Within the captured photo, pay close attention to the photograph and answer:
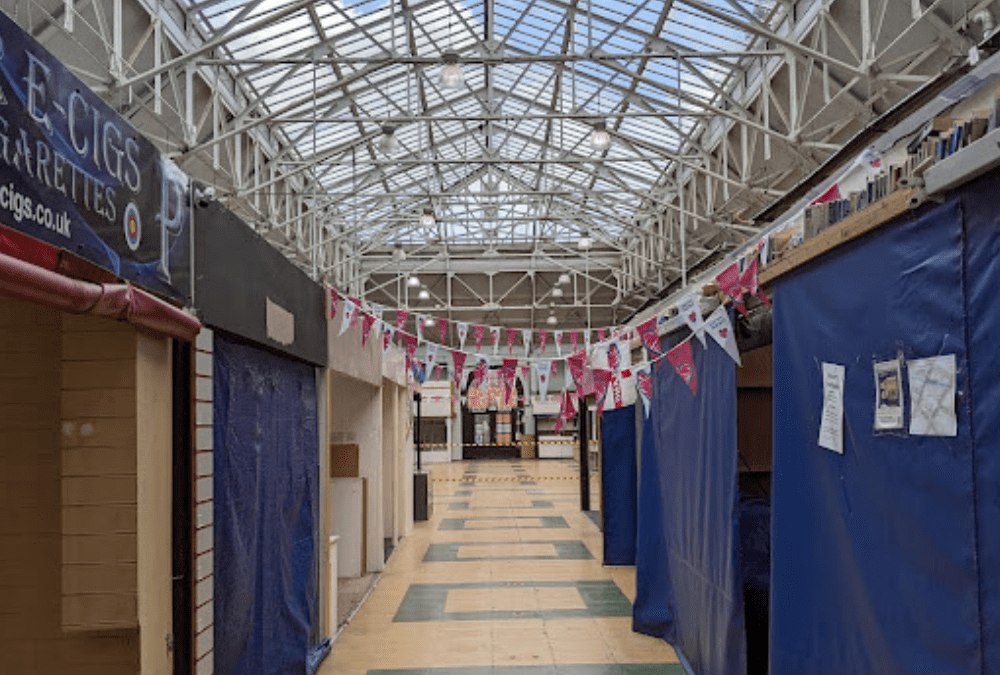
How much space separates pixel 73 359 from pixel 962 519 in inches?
119

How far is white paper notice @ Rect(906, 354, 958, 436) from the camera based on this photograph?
8.30ft

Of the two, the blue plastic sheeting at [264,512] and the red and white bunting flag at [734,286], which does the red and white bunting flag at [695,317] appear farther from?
the blue plastic sheeting at [264,512]

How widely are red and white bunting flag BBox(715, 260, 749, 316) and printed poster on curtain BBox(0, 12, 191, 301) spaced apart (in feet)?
8.84

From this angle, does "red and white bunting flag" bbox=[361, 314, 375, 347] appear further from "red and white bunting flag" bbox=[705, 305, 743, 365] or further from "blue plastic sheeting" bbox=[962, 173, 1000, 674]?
"blue plastic sheeting" bbox=[962, 173, 1000, 674]

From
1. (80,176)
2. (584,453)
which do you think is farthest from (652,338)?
(584,453)

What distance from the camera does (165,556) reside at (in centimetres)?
375

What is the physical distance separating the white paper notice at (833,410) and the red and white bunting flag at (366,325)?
619 centimetres

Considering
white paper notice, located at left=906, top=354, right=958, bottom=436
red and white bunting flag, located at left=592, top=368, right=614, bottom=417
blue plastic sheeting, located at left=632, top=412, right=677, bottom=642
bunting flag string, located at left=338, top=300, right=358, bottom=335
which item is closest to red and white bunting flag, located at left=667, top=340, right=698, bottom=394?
blue plastic sheeting, located at left=632, top=412, right=677, bottom=642

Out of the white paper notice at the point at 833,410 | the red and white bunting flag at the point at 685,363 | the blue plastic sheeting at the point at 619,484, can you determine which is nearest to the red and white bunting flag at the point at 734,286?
the red and white bunting flag at the point at 685,363

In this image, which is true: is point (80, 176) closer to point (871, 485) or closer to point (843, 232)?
point (843, 232)

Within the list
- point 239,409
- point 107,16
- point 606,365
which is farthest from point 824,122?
point 239,409

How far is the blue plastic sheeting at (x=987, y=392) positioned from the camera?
A: 2332 mm

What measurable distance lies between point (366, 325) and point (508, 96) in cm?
1103

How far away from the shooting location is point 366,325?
9.30m
